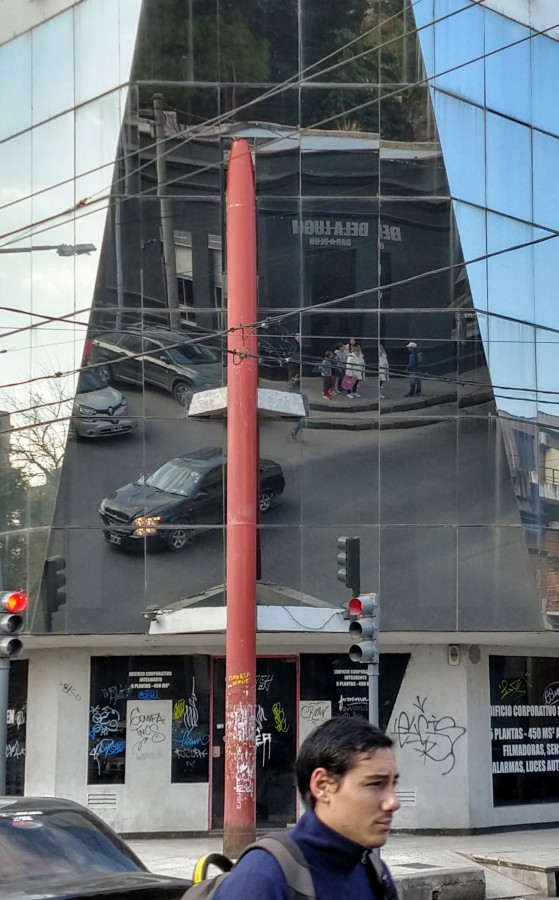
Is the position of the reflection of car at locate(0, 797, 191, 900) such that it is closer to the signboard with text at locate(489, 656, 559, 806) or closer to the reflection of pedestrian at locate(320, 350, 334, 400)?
the reflection of pedestrian at locate(320, 350, 334, 400)

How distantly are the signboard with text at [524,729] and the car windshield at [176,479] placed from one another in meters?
6.30

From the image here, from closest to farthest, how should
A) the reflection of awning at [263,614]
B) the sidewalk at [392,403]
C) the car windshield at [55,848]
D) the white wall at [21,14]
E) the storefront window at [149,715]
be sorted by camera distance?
the car windshield at [55,848] → the reflection of awning at [263,614] → the sidewalk at [392,403] → the storefront window at [149,715] → the white wall at [21,14]

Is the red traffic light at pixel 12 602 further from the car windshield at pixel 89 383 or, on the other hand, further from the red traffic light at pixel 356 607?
the car windshield at pixel 89 383

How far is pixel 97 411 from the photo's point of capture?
20.3 meters

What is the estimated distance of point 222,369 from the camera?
19938 millimetres

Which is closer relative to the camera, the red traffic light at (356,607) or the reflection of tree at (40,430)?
the red traffic light at (356,607)

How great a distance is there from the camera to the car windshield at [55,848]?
6375 mm

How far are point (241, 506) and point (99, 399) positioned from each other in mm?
3514

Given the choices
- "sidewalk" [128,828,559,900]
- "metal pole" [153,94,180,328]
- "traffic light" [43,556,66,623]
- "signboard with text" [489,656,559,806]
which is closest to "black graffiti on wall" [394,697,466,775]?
"signboard with text" [489,656,559,806]

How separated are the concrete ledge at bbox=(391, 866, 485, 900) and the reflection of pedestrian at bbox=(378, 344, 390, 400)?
323 inches

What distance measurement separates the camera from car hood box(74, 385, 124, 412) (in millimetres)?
20281

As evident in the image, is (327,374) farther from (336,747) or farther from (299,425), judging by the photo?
(336,747)

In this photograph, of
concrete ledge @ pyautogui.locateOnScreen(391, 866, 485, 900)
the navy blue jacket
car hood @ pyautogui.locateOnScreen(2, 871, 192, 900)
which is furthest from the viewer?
concrete ledge @ pyautogui.locateOnScreen(391, 866, 485, 900)

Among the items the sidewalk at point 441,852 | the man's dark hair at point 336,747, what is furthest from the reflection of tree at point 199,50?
the man's dark hair at point 336,747
